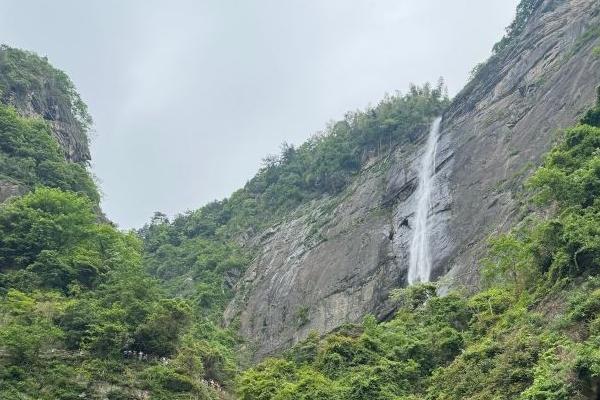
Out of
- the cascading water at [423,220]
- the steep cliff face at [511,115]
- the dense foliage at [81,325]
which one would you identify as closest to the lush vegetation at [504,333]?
the dense foliage at [81,325]

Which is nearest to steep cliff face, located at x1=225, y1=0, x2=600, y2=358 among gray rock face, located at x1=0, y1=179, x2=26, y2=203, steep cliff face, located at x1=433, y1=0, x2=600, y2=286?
steep cliff face, located at x1=433, y1=0, x2=600, y2=286

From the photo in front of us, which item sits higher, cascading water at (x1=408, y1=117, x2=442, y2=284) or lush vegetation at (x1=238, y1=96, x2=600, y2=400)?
cascading water at (x1=408, y1=117, x2=442, y2=284)

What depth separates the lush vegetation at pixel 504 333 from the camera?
15500 millimetres

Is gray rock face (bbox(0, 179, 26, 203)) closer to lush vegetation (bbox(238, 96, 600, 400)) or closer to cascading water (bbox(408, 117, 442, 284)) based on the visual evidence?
lush vegetation (bbox(238, 96, 600, 400))

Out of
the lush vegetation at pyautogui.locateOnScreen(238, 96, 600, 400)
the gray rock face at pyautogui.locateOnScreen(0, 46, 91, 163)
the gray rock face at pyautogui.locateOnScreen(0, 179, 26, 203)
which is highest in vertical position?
the gray rock face at pyautogui.locateOnScreen(0, 46, 91, 163)

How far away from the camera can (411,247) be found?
37.2 meters

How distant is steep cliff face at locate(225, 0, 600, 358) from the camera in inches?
1357

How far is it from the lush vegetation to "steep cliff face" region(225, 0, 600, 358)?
614cm

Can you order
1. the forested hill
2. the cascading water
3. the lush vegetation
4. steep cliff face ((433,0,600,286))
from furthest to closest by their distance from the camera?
1. the cascading water
2. steep cliff face ((433,0,600,286))
3. the forested hill
4. the lush vegetation

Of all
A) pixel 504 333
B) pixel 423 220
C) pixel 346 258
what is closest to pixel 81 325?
pixel 504 333

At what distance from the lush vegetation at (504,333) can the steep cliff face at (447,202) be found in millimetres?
6135

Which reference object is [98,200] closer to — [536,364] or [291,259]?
[291,259]

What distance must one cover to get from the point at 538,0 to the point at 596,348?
48581 mm

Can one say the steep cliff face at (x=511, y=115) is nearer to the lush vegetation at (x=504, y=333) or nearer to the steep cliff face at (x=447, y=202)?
the steep cliff face at (x=447, y=202)
